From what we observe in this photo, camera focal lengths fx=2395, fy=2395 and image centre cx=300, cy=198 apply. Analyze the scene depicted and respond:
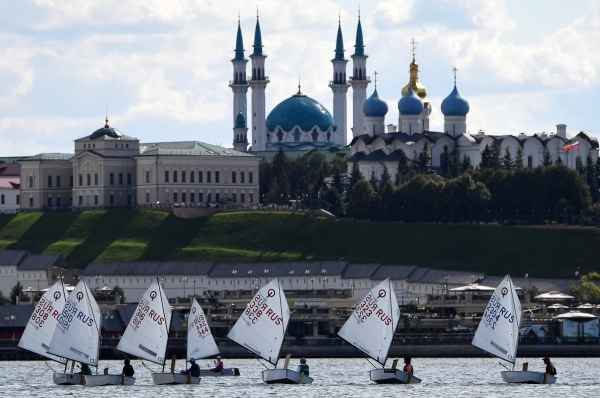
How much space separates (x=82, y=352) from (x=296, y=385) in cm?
1093

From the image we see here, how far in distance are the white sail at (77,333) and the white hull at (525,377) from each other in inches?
819

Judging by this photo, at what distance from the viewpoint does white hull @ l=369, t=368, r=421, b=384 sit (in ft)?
392

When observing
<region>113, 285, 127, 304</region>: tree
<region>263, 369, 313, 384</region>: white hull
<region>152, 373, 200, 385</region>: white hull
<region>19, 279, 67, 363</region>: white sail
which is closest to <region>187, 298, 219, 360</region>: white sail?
<region>152, 373, 200, 385</region>: white hull

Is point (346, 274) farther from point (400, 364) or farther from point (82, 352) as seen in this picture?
point (82, 352)

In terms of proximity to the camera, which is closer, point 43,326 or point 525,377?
point 525,377

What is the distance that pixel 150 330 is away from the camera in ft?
397

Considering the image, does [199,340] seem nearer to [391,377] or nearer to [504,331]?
[391,377]

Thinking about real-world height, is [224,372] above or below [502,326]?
below

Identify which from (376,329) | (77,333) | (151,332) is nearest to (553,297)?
(376,329)

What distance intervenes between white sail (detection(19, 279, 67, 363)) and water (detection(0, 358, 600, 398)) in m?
1.92

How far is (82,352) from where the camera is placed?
395 feet

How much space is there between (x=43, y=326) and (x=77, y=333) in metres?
4.71

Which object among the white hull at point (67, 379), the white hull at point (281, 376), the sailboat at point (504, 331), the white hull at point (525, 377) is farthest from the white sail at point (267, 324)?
the white hull at point (525, 377)

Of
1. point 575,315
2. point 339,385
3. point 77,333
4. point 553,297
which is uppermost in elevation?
point 553,297
